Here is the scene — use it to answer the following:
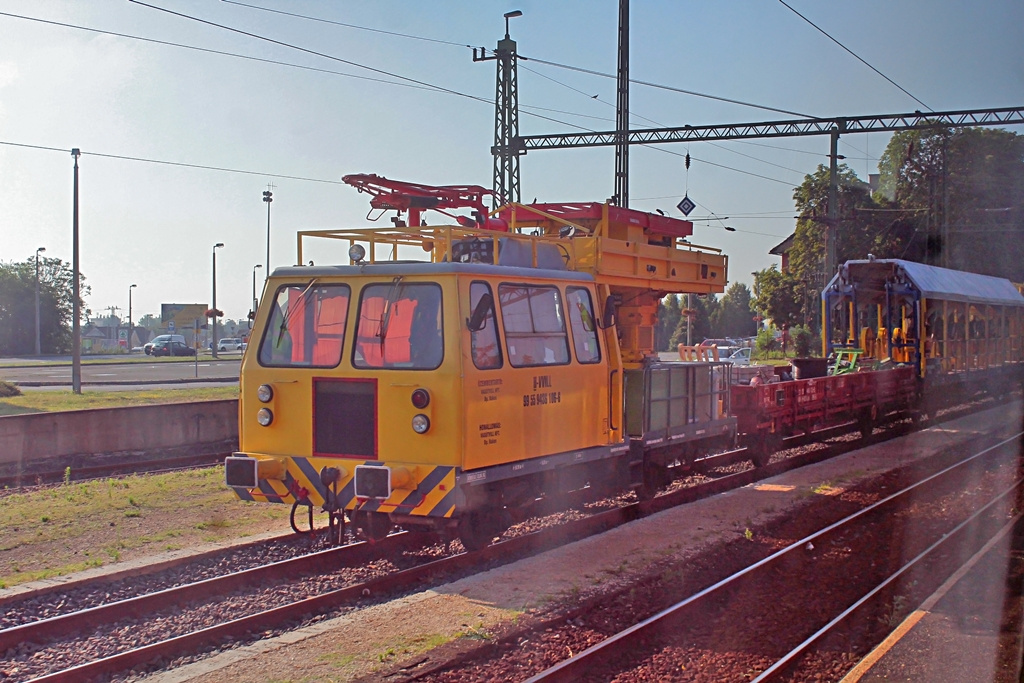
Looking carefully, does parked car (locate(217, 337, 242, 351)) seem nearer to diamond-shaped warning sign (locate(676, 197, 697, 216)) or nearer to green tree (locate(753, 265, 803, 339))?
green tree (locate(753, 265, 803, 339))

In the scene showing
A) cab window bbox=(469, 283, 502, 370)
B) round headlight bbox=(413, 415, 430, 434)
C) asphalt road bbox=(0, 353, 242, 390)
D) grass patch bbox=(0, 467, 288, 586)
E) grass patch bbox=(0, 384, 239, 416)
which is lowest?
grass patch bbox=(0, 467, 288, 586)

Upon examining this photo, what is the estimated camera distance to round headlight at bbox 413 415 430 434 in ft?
24.2

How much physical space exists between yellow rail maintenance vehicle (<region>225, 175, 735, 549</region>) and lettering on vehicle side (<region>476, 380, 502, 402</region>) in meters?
0.02

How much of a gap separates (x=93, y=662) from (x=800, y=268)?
167 ft

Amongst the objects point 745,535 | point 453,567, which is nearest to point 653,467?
point 745,535

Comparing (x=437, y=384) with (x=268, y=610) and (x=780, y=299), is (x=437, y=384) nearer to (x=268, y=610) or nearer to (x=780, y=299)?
(x=268, y=610)

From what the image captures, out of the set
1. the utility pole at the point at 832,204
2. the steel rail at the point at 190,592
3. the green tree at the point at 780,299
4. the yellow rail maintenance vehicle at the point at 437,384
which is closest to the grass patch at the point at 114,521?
the steel rail at the point at 190,592

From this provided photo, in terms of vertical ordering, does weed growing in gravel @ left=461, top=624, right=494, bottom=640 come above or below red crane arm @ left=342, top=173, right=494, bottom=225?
below

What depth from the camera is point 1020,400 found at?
88.8 ft

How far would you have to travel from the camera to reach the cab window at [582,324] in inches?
353

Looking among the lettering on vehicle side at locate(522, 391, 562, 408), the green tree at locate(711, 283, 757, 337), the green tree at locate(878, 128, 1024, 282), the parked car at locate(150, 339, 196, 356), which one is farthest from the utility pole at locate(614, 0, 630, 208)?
the green tree at locate(711, 283, 757, 337)

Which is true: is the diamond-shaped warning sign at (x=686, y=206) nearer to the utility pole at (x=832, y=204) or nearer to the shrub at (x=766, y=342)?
the utility pole at (x=832, y=204)

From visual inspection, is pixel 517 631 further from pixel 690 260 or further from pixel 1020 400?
pixel 1020 400

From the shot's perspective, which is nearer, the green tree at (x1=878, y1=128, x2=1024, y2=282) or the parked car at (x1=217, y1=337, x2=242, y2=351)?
the green tree at (x1=878, y1=128, x2=1024, y2=282)
